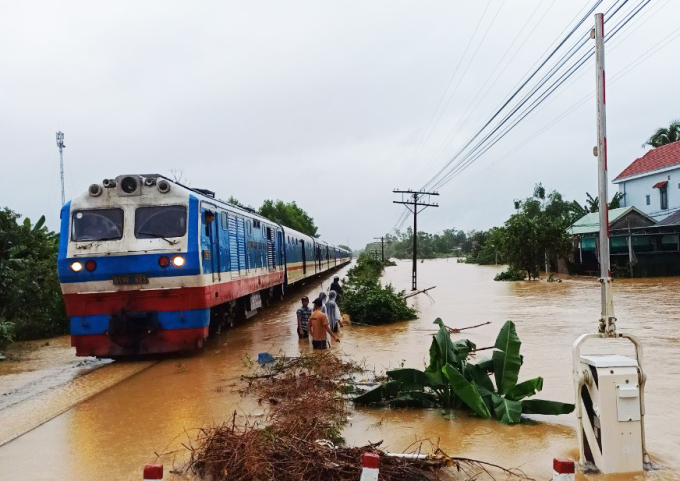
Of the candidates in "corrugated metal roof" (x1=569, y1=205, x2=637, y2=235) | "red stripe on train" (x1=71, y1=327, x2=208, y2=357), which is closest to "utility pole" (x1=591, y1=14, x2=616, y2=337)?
"red stripe on train" (x1=71, y1=327, x2=208, y2=357)

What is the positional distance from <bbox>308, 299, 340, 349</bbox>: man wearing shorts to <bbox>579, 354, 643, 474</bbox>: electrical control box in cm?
684

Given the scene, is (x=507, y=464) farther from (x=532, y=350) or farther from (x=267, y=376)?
(x=532, y=350)

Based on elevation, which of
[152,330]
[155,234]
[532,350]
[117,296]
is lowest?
[532,350]

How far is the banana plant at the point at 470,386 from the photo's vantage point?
634 cm

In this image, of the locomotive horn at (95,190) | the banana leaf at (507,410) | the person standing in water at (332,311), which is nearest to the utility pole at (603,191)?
the banana leaf at (507,410)

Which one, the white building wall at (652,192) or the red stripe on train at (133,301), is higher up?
the white building wall at (652,192)

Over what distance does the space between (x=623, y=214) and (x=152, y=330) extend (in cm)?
2757

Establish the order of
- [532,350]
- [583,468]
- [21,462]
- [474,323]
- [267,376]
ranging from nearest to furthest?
[583,468], [21,462], [267,376], [532,350], [474,323]

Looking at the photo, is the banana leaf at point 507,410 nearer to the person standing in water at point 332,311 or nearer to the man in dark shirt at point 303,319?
the man in dark shirt at point 303,319

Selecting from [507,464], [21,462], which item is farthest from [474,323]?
[21,462]

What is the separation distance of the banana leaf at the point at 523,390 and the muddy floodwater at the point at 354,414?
0.32m

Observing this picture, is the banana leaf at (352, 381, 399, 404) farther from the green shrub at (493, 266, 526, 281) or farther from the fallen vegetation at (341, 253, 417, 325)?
the green shrub at (493, 266, 526, 281)

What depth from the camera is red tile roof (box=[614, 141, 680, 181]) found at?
3494cm

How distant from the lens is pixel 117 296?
997cm
